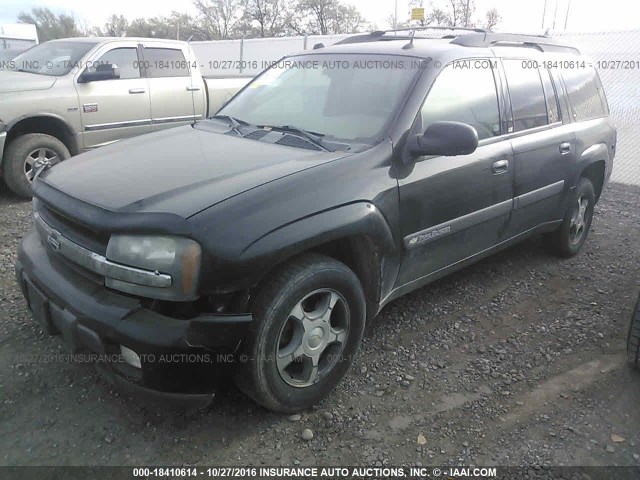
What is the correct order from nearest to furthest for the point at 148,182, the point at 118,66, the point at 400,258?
1. the point at 148,182
2. the point at 400,258
3. the point at 118,66

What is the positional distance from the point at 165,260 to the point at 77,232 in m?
0.59

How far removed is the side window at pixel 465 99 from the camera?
119 inches

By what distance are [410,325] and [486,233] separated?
796mm

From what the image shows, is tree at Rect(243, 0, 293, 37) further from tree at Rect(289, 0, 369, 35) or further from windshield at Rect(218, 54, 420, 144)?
windshield at Rect(218, 54, 420, 144)

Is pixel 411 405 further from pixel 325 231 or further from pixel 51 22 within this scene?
pixel 51 22

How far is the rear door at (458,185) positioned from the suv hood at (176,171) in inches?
21.6

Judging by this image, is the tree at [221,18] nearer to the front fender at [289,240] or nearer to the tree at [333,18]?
the tree at [333,18]

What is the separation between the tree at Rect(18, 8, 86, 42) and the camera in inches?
1622

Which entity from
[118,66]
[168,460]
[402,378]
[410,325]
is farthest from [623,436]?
[118,66]

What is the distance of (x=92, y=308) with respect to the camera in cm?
216

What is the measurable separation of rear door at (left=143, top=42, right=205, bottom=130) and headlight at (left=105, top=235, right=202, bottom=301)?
5134 millimetres

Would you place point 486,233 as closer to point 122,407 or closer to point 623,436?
point 623,436

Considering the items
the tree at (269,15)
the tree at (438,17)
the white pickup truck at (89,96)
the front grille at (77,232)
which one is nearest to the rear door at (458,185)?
the front grille at (77,232)

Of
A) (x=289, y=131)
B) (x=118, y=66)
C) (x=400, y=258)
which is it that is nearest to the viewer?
(x=400, y=258)
